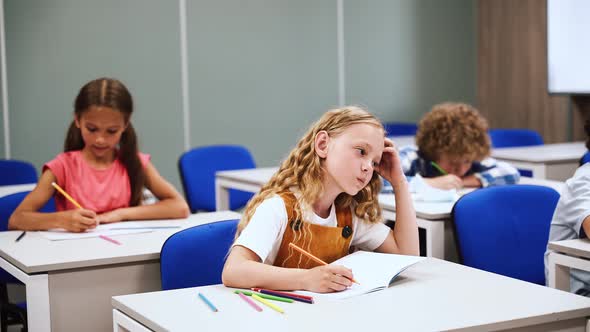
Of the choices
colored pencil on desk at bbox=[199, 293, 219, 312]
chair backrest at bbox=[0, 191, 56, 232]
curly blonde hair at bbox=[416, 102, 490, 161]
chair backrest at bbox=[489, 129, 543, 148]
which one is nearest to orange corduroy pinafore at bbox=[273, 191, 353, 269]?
colored pencil on desk at bbox=[199, 293, 219, 312]

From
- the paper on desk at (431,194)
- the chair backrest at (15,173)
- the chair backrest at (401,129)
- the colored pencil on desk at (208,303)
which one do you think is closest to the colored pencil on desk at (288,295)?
the colored pencil on desk at (208,303)

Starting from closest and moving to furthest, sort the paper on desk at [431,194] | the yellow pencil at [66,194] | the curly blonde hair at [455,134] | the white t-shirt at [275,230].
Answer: the white t-shirt at [275,230] → the yellow pencil at [66,194] → the paper on desk at [431,194] → the curly blonde hair at [455,134]

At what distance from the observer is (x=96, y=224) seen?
2.65 meters

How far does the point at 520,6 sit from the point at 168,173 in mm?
3115

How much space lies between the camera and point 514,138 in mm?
5379

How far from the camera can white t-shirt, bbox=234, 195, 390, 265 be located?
1.90 meters

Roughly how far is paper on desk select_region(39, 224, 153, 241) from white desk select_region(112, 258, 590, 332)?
82 centimetres

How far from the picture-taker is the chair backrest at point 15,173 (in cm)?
417

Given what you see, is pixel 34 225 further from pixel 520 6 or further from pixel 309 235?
pixel 520 6

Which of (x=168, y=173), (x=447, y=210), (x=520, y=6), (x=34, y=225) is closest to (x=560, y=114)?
(x=520, y=6)

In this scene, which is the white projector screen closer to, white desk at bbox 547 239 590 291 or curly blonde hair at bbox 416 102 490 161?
curly blonde hair at bbox 416 102 490 161

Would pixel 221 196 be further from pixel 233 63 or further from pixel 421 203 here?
pixel 233 63

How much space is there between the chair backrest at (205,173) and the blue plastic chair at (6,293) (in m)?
1.57

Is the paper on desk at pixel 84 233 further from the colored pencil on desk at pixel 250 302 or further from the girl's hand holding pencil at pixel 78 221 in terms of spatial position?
the colored pencil on desk at pixel 250 302
